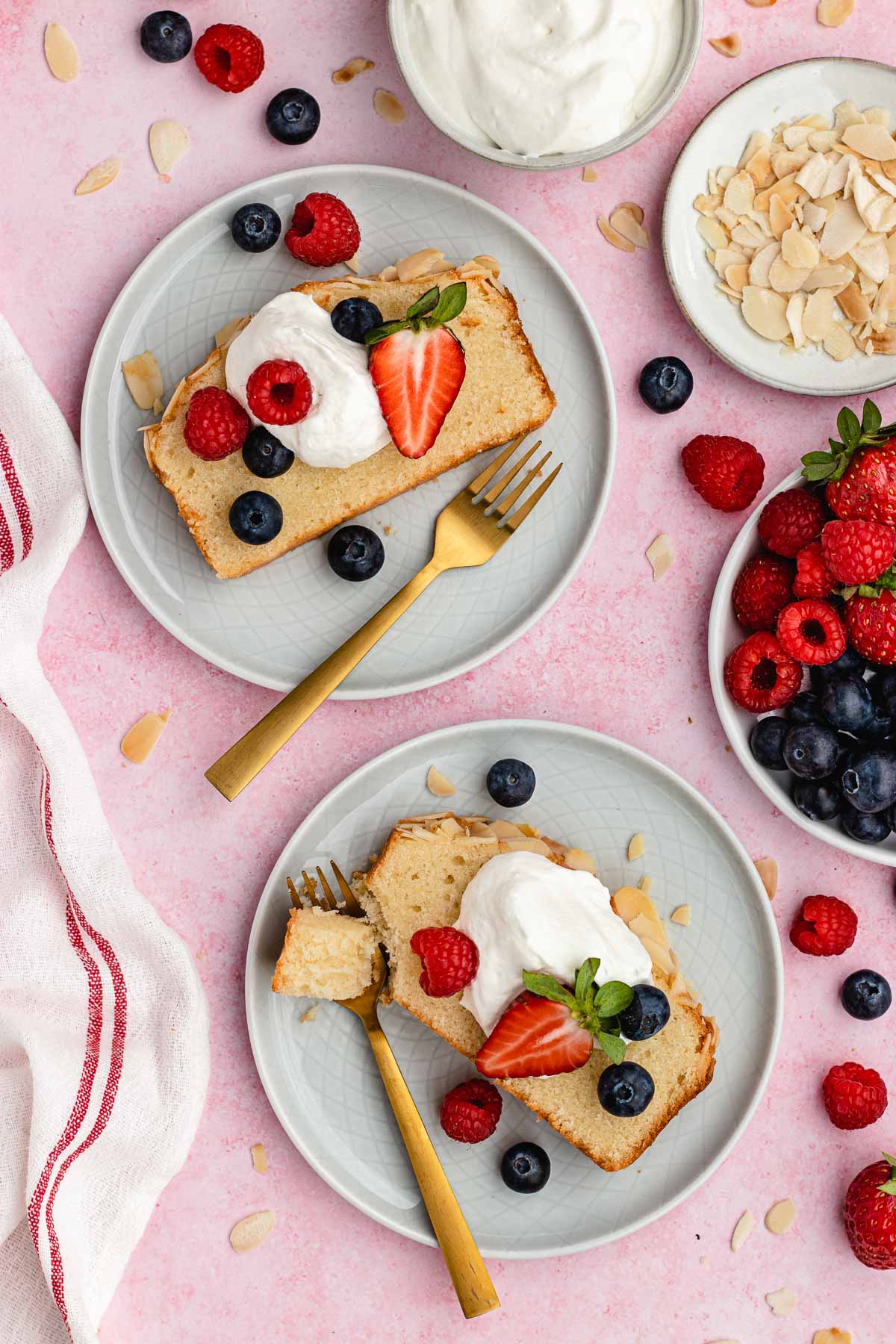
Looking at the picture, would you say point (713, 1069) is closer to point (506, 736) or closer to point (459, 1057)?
point (459, 1057)

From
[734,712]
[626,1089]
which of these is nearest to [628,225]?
[734,712]

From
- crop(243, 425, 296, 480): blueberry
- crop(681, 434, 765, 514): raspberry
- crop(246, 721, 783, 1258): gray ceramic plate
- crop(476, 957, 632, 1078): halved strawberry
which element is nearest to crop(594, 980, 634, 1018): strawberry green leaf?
crop(476, 957, 632, 1078): halved strawberry

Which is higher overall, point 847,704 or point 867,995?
point 847,704

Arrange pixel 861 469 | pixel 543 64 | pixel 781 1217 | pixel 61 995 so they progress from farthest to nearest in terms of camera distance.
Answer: pixel 781 1217, pixel 61 995, pixel 861 469, pixel 543 64

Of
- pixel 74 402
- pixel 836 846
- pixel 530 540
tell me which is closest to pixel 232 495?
A: pixel 74 402

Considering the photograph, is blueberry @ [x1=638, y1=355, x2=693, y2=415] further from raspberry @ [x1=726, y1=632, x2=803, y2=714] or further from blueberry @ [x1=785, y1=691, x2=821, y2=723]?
blueberry @ [x1=785, y1=691, x2=821, y2=723]

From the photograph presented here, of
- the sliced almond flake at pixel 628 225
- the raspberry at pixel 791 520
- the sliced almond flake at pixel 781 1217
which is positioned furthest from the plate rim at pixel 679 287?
the sliced almond flake at pixel 781 1217

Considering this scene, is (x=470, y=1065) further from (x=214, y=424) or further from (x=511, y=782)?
(x=214, y=424)
